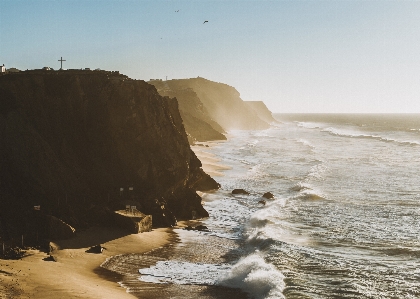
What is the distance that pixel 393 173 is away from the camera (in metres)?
59.7

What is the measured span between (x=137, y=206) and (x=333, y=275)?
1467cm

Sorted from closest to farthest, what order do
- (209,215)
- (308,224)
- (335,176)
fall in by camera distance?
1. (308,224)
2. (209,215)
3. (335,176)

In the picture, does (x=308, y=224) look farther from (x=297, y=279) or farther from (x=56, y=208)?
(x=56, y=208)

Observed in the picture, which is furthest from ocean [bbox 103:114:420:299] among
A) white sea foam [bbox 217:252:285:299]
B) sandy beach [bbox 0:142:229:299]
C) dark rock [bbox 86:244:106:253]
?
dark rock [bbox 86:244:106:253]

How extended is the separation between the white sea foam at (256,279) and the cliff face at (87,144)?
10.6 meters

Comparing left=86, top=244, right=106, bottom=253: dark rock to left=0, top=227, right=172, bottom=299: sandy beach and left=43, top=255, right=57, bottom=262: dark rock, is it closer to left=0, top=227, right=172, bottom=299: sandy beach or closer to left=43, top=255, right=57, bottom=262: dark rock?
left=0, top=227, right=172, bottom=299: sandy beach

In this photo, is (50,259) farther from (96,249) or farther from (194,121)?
(194,121)

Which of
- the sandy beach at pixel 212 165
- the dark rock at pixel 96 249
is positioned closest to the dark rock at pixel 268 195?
the sandy beach at pixel 212 165

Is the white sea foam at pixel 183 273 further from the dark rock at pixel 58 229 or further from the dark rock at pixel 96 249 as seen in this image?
the dark rock at pixel 58 229

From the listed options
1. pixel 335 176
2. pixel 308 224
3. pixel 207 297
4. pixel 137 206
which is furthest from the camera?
pixel 335 176

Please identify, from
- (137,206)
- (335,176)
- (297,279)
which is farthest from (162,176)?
(335,176)

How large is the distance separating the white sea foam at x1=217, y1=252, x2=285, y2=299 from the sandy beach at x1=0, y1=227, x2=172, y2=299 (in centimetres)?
567

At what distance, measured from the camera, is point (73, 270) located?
71.5ft

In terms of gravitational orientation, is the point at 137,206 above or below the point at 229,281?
above
